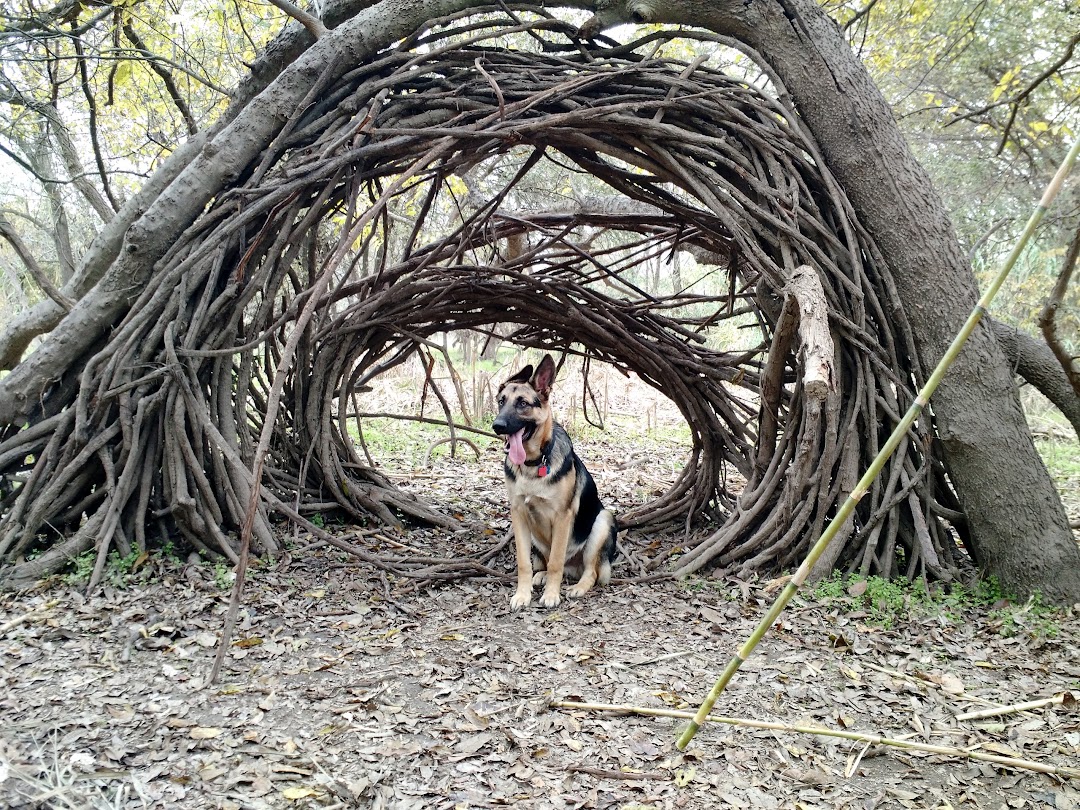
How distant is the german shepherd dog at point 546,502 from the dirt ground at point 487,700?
0.32m

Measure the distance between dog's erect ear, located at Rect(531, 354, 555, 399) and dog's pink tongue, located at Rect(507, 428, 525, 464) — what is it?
314 mm

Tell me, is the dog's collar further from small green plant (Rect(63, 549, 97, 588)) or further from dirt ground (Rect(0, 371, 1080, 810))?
small green plant (Rect(63, 549, 97, 588))

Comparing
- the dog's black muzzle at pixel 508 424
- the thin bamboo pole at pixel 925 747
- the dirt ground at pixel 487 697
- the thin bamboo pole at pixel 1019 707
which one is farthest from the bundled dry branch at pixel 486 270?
the thin bamboo pole at pixel 925 747

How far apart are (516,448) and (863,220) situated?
2286 mm

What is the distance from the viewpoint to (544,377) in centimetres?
459

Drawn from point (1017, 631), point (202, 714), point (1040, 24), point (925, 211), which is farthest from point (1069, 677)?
point (1040, 24)

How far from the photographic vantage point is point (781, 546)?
411 cm

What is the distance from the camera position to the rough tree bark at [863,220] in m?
3.73

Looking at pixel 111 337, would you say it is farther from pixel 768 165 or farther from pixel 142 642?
pixel 768 165

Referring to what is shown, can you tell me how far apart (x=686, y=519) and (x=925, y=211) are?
2.51 metres

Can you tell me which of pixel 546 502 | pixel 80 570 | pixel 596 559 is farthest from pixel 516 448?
pixel 80 570

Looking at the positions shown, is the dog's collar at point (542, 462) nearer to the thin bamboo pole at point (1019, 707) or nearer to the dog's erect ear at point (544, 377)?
the dog's erect ear at point (544, 377)

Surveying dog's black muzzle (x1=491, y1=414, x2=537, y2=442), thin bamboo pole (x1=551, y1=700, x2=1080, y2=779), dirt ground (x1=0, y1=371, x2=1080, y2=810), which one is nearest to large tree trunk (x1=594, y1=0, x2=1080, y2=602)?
dirt ground (x1=0, y1=371, x2=1080, y2=810)

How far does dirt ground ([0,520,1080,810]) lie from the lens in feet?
7.72
